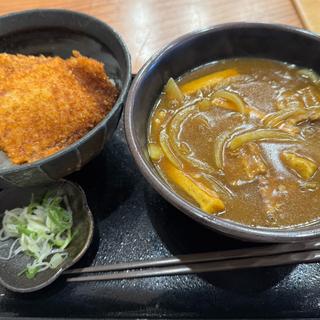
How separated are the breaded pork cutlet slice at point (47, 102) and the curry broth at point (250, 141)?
30cm

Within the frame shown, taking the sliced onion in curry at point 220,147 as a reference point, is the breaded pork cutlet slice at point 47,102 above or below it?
below

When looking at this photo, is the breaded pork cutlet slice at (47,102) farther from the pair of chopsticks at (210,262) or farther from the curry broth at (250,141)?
the pair of chopsticks at (210,262)

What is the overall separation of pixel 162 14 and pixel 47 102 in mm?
1281

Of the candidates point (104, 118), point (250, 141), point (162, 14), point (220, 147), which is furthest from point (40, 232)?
point (162, 14)

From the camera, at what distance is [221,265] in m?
1.40

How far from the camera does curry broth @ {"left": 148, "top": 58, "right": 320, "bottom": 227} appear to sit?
53.0 inches

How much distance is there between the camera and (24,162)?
5.18 ft

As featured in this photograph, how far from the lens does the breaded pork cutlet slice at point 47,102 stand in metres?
1.61

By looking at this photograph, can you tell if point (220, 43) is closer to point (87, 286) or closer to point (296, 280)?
point (296, 280)

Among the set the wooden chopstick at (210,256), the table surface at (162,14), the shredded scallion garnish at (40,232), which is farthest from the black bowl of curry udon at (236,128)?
the table surface at (162,14)

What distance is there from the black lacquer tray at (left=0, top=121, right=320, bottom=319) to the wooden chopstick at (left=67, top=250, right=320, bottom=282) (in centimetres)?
2

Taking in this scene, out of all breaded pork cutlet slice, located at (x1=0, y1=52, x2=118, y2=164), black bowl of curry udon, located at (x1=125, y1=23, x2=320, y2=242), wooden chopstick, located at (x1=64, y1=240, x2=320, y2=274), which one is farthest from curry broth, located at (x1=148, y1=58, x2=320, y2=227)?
breaded pork cutlet slice, located at (x1=0, y1=52, x2=118, y2=164)

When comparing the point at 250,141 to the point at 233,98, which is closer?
the point at 250,141

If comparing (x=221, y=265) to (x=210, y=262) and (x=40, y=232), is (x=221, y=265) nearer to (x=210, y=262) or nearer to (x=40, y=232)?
(x=210, y=262)
